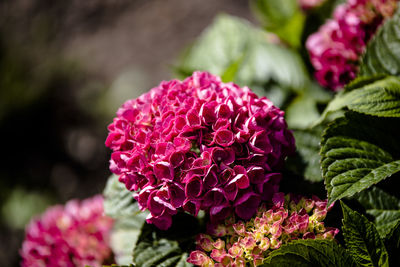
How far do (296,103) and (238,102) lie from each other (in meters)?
0.62

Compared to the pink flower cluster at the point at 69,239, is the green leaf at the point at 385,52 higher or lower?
higher

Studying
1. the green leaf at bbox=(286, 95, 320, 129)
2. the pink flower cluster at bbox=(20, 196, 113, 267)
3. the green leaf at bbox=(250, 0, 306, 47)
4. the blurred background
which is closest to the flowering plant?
the green leaf at bbox=(286, 95, 320, 129)

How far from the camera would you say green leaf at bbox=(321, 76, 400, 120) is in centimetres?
96

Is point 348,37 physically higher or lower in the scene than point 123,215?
higher

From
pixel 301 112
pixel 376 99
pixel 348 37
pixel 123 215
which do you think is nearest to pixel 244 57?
pixel 301 112

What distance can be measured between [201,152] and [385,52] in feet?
→ 2.09

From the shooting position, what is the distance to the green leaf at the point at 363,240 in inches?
32.6

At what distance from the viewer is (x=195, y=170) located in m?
0.89

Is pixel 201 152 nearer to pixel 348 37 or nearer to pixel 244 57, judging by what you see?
pixel 348 37

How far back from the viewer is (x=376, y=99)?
3.21 ft

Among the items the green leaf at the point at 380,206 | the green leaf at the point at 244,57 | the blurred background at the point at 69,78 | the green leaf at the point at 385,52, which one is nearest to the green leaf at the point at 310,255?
the green leaf at the point at 380,206

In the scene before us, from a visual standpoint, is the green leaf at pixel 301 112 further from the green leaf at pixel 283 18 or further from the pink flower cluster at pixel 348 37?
the green leaf at pixel 283 18

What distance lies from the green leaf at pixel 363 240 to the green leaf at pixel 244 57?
752 millimetres

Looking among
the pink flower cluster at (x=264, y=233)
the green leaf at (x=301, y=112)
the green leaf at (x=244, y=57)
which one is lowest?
the pink flower cluster at (x=264, y=233)
